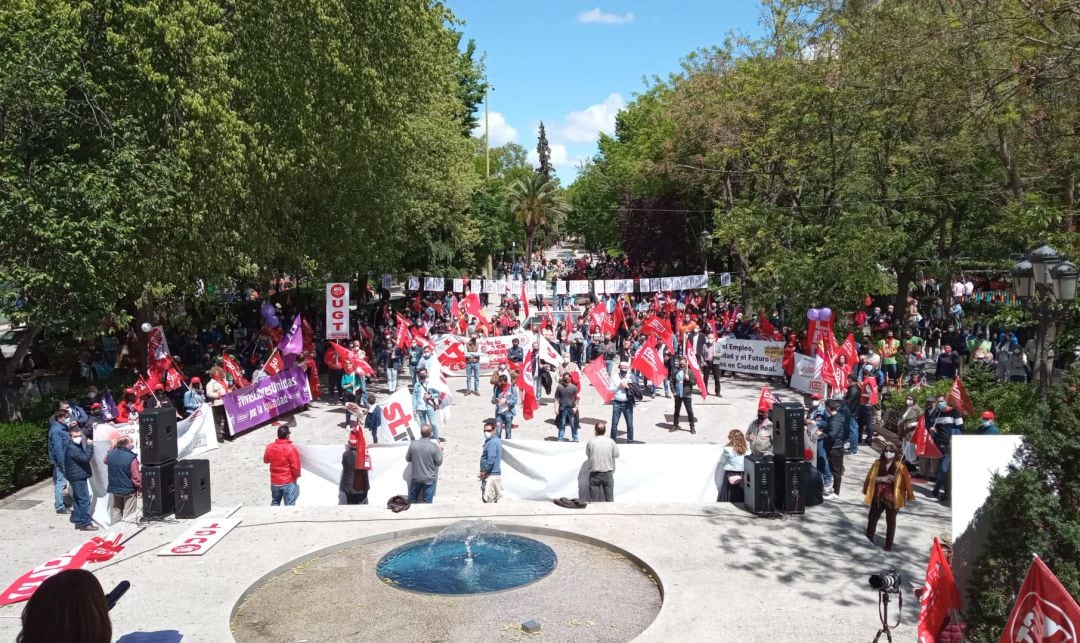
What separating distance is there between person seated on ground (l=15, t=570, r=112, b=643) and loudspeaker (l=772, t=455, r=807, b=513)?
9752 millimetres

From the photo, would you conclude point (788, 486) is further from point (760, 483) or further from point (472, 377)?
point (472, 377)

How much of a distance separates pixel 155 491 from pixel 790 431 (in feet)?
28.2

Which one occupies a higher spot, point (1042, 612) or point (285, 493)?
point (1042, 612)

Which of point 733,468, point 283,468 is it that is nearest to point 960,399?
point 733,468

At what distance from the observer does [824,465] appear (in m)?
13.5

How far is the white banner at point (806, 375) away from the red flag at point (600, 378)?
5776 mm

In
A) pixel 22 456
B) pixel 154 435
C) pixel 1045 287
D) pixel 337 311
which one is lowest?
pixel 22 456

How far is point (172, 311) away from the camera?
2208 centimetres

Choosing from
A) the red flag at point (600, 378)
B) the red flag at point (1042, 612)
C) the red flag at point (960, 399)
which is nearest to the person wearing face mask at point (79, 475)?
the red flag at point (600, 378)

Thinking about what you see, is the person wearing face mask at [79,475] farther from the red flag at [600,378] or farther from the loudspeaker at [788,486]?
the loudspeaker at [788,486]

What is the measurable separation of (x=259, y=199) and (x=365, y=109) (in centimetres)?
347

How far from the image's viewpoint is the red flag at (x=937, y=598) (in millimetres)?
7203

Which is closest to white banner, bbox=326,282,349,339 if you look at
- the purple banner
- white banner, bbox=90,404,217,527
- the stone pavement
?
the purple banner

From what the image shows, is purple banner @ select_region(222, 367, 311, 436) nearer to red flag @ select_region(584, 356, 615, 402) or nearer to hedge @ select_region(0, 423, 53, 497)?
hedge @ select_region(0, 423, 53, 497)
